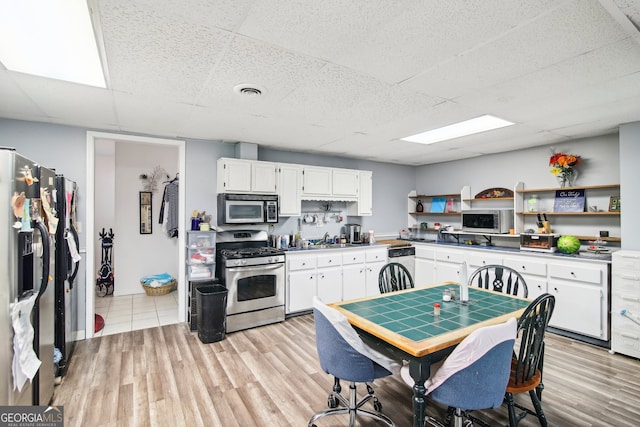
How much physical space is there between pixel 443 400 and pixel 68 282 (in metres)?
3.39

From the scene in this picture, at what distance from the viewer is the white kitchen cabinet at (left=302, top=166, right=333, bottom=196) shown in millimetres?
4770

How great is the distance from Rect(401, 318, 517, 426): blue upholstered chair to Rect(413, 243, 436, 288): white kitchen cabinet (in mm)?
3575

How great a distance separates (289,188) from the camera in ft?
15.1

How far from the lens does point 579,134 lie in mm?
3854

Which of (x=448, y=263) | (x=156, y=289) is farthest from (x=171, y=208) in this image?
(x=448, y=263)

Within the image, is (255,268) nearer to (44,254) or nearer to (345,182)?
(345,182)

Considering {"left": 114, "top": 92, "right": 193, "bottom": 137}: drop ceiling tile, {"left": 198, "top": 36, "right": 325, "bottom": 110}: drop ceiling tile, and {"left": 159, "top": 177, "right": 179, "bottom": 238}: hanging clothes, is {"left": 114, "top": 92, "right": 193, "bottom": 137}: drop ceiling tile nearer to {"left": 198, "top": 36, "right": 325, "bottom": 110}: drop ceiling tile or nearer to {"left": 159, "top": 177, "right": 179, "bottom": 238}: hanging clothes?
{"left": 198, "top": 36, "right": 325, "bottom": 110}: drop ceiling tile

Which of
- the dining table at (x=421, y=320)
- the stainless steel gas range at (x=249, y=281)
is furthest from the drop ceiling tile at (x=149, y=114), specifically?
the dining table at (x=421, y=320)

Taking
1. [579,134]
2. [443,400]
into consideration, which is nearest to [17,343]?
[443,400]

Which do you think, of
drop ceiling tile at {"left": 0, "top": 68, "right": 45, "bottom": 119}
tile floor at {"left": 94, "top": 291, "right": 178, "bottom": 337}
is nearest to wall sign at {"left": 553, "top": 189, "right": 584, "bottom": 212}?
tile floor at {"left": 94, "top": 291, "right": 178, "bottom": 337}

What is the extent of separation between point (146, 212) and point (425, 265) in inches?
199

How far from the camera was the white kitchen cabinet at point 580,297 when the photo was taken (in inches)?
132

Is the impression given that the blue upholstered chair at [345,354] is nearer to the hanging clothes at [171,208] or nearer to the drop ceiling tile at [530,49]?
the drop ceiling tile at [530,49]

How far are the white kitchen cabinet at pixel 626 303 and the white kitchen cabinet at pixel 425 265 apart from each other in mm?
2249
